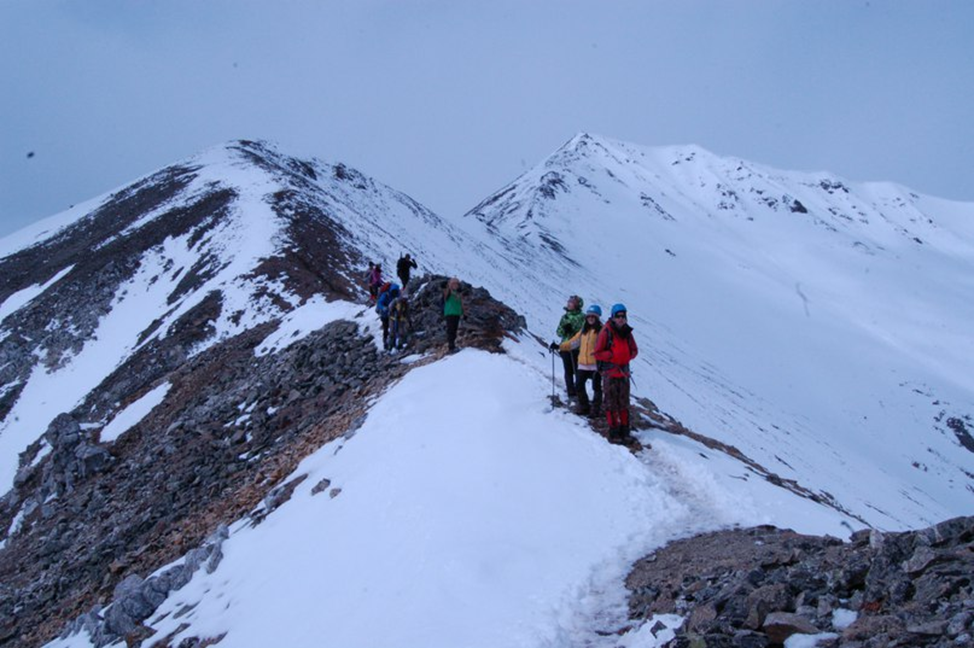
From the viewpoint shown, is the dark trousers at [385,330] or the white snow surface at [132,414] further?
the white snow surface at [132,414]

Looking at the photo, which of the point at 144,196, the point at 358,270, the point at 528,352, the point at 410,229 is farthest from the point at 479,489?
the point at 144,196

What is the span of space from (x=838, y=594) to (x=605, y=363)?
19.1ft

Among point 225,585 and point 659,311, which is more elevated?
point 225,585

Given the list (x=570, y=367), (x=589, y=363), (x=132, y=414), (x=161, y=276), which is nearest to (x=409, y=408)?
(x=570, y=367)

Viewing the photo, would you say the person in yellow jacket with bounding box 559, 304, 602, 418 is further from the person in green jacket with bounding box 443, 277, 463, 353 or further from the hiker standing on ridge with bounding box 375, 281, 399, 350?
the hiker standing on ridge with bounding box 375, 281, 399, 350

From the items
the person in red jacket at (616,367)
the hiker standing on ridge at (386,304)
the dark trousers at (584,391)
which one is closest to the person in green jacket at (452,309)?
the hiker standing on ridge at (386,304)

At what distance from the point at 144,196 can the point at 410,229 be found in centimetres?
2372

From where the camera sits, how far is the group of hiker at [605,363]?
33.9ft

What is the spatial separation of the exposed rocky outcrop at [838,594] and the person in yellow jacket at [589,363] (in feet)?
16.8

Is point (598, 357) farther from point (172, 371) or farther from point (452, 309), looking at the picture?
point (172, 371)

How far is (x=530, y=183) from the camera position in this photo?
12288 centimetres

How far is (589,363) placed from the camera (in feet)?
37.0

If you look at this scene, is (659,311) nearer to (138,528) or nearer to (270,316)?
(270,316)

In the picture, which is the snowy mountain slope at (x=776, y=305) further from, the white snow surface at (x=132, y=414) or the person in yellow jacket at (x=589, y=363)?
the white snow surface at (x=132, y=414)
